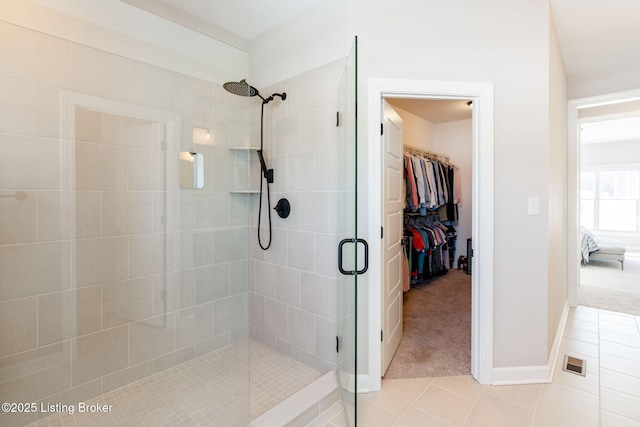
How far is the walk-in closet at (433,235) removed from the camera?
2365 millimetres

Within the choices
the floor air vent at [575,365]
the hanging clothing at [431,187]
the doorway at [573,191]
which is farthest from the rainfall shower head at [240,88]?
the doorway at [573,191]

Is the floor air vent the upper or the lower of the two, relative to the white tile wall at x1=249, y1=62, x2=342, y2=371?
lower

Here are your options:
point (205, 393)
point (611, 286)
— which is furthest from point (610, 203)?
point (205, 393)

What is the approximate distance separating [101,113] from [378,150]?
5.58 feet

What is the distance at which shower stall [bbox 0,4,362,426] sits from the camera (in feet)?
5.13

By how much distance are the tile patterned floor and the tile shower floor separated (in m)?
0.39

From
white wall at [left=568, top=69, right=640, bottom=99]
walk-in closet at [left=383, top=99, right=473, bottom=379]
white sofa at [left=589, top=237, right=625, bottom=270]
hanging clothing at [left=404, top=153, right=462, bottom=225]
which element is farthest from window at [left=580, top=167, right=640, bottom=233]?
white wall at [left=568, top=69, right=640, bottom=99]

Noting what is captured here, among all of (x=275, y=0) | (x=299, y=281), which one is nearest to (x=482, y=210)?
(x=299, y=281)

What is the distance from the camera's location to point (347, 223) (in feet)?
6.42

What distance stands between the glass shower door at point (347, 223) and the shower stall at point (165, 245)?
17 mm

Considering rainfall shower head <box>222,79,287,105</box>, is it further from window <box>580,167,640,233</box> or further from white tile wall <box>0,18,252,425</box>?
window <box>580,167,640,233</box>

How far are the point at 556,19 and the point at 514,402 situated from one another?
2723mm

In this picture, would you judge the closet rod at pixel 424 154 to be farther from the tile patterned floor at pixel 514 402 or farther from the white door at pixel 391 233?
the tile patterned floor at pixel 514 402

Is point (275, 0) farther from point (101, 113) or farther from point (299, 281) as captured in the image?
point (299, 281)
